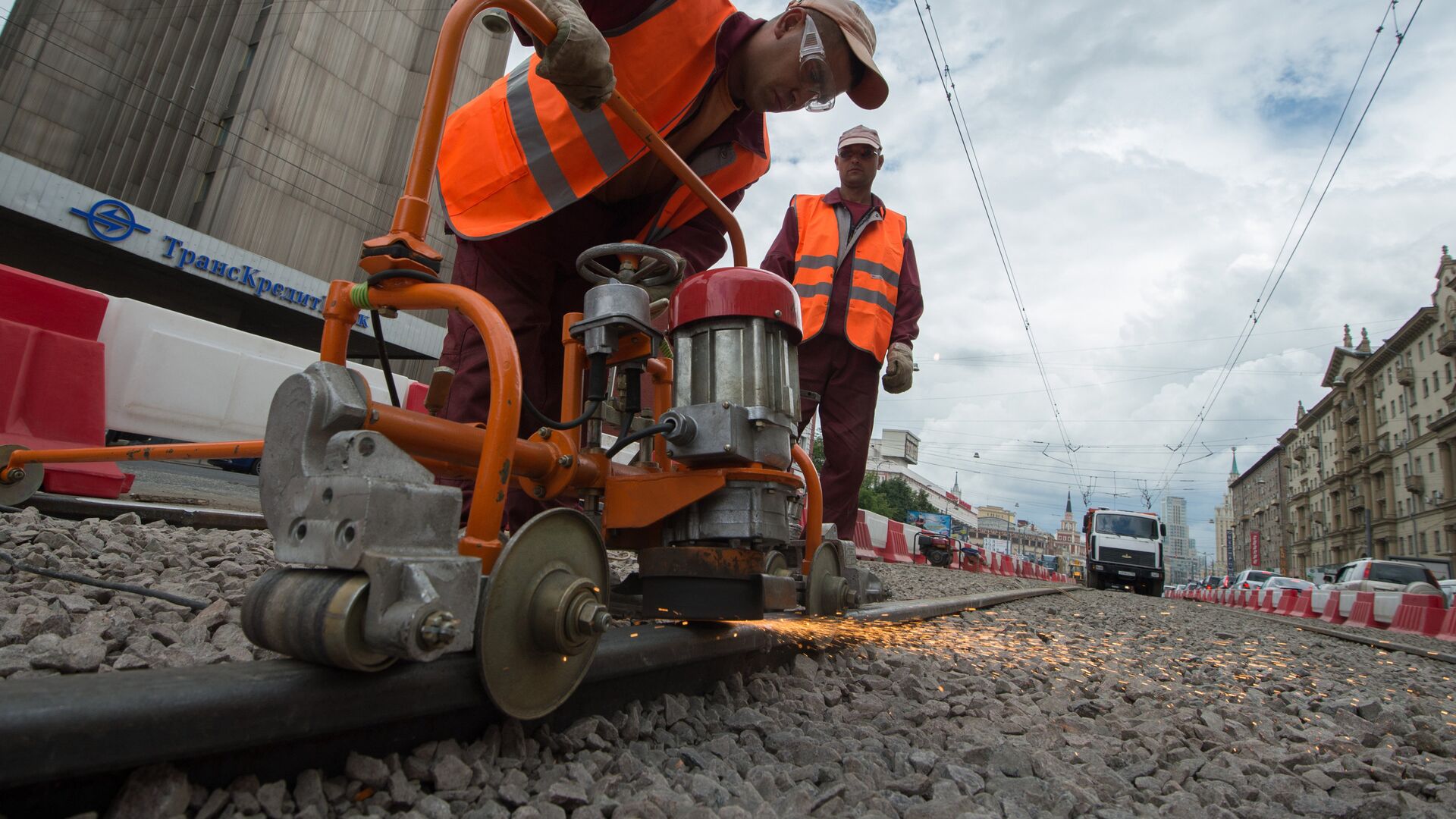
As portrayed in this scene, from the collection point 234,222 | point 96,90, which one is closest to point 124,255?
point 234,222

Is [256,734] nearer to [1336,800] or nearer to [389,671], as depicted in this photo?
[389,671]

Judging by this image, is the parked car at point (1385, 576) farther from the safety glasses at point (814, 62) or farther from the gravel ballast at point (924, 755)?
the safety glasses at point (814, 62)

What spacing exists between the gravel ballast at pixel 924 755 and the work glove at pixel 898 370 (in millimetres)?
1437

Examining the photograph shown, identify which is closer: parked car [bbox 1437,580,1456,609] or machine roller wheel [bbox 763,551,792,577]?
machine roller wheel [bbox 763,551,792,577]

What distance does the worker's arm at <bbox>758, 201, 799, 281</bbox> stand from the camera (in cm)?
419

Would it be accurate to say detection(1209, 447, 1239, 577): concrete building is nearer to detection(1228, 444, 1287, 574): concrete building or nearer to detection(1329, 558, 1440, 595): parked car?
detection(1228, 444, 1287, 574): concrete building

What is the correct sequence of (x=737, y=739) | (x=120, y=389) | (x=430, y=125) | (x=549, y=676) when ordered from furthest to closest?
(x=120, y=389), (x=737, y=739), (x=430, y=125), (x=549, y=676)

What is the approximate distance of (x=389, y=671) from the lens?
103 centimetres

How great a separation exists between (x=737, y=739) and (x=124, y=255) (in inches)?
831

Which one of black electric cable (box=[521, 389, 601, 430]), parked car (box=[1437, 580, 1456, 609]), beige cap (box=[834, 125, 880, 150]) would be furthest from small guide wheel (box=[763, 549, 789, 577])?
parked car (box=[1437, 580, 1456, 609])

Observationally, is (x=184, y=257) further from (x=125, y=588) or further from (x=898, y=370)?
(x=125, y=588)

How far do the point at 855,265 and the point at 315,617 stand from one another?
10.9 ft

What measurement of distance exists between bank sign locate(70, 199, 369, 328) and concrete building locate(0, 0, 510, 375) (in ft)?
0.11

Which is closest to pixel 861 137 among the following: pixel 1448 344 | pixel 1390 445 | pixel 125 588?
pixel 125 588
